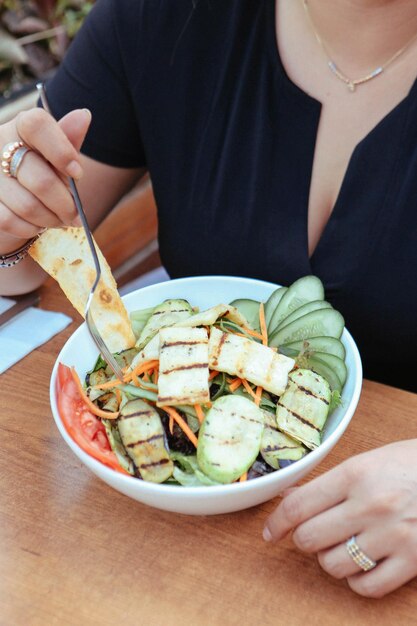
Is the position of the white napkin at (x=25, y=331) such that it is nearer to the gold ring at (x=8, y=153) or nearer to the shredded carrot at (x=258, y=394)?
the gold ring at (x=8, y=153)

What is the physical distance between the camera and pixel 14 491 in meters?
0.90

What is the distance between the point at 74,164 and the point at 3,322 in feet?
1.51

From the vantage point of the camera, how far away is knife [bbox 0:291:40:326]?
1.25 m

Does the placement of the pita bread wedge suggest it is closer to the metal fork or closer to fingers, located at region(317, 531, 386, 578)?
the metal fork

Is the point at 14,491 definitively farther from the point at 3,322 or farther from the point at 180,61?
the point at 180,61

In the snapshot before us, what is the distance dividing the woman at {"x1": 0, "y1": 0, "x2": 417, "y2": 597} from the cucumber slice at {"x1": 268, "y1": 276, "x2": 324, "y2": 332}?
178 millimetres

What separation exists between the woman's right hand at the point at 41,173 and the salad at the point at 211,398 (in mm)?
233

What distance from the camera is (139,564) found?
0.79 metres

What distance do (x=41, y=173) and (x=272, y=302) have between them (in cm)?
41

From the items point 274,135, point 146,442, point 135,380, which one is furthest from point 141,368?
point 274,135

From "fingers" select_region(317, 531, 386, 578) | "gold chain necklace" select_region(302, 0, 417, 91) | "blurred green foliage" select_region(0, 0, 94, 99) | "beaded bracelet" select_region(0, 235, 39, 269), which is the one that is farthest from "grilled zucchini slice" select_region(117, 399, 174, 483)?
"blurred green foliage" select_region(0, 0, 94, 99)

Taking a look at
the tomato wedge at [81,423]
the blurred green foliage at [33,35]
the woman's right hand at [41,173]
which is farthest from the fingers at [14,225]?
the blurred green foliage at [33,35]

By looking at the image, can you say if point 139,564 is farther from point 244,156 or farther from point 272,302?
point 244,156

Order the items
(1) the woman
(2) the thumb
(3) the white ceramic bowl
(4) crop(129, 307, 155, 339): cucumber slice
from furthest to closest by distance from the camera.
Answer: (1) the woman → (4) crop(129, 307, 155, 339): cucumber slice → (2) the thumb → (3) the white ceramic bowl
